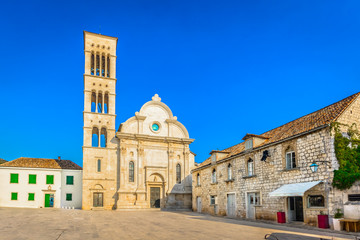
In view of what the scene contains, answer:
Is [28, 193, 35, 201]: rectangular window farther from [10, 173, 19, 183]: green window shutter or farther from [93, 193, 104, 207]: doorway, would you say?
[93, 193, 104, 207]: doorway

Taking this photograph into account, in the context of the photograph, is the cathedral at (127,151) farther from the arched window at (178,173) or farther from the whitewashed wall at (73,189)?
the whitewashed wall at (73,189)

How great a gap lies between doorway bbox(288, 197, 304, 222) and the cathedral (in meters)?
20.7

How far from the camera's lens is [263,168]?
2322 centimetres

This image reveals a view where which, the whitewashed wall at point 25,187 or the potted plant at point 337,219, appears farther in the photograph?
the whitewashed wall at point 25,187

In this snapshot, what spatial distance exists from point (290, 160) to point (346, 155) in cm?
392

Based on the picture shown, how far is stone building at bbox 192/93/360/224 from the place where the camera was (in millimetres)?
17469

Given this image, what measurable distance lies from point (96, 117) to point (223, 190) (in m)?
19.1

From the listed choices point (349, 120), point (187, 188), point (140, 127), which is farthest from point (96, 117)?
point (349, 120)

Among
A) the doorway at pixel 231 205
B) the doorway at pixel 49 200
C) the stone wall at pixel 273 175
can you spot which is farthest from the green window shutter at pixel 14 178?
the doorway at pixel 231 205

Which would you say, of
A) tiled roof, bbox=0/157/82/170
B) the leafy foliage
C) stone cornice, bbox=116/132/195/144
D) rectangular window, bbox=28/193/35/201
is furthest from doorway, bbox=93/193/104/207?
the leafy foliage

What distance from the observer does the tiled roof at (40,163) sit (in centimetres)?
4122

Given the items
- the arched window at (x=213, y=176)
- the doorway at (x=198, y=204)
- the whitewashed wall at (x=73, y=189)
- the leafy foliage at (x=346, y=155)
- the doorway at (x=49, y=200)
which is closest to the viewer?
the leafy foliage at (x=346, y=155)

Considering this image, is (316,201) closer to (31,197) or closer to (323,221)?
(323,221)

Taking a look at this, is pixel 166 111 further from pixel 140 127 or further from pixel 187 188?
pixel 187 188
